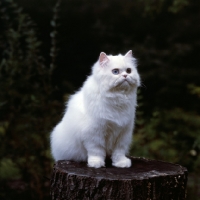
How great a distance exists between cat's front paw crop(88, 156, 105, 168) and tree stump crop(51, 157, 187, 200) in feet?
0.16

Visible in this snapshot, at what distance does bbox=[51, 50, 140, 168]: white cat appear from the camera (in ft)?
9.89

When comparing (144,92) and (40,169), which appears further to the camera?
(144,92)

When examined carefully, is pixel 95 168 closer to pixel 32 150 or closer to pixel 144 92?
pixel 32 150

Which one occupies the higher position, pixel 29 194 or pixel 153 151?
pixel 153 151

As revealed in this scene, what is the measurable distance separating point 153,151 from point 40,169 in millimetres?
1505

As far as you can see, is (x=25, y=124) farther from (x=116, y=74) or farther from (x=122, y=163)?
(x=116, y=74)

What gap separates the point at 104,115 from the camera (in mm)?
3023

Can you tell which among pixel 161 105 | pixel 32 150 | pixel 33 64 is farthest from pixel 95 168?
pixel 161 105

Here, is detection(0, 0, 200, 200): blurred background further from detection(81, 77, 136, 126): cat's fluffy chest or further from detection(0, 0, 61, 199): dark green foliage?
detection(81, 77, 136, 126): cat's fluffy chest

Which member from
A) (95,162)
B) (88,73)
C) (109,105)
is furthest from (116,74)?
(88,73)

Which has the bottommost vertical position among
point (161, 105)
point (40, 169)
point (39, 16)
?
point (40, 169)

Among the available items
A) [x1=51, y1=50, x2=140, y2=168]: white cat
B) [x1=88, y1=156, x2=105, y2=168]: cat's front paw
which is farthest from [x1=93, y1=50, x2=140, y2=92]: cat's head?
[x1=88, y1=156, x2=105, y2=168]: cat's front paw

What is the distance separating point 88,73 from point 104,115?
13.3 feet

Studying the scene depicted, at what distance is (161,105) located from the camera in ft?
22.3
